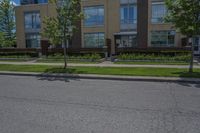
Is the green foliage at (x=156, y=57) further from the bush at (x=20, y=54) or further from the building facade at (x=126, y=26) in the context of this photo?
the bush at (x=20, y=54)

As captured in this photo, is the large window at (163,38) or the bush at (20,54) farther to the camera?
the large window at (163,38)

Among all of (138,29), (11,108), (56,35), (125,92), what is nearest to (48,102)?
(11,108)

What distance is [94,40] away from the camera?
101 feet

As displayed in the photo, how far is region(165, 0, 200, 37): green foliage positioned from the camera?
38.2 ft

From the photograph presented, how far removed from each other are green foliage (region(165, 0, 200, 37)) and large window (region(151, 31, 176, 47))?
16280 mm

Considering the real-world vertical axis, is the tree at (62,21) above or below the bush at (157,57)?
above

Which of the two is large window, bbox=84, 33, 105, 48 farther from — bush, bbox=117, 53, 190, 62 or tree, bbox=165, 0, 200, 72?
tree, bbox=165, 0, 200, 72

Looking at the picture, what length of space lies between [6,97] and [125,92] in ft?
14.9

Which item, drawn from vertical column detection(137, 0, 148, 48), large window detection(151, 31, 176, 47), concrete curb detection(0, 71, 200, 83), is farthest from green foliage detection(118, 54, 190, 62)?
large window detection(151, 31, 176, 47)

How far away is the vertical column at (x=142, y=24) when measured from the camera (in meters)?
28.5

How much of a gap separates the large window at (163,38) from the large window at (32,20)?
18457 millimetres

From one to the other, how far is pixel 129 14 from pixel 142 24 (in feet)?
7.84

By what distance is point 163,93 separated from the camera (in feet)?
26.9

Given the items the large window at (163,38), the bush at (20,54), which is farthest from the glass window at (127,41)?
the bush at (20,54)
